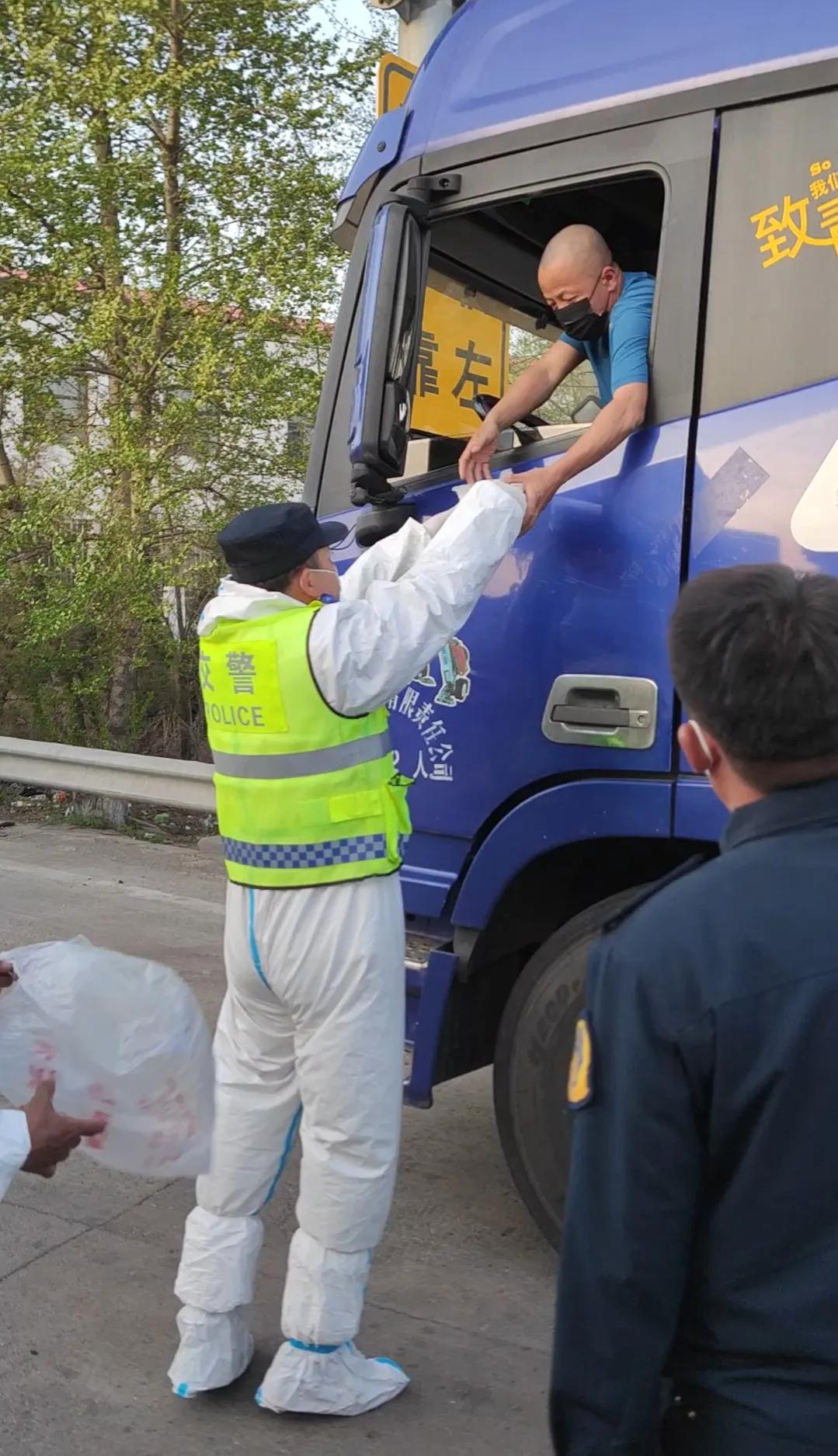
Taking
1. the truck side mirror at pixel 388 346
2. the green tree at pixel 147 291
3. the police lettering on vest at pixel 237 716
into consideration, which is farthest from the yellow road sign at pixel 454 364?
the green tree at pixel 147 291

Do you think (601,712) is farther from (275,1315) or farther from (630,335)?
(275,1315)

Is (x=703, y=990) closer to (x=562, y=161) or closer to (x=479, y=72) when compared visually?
(x=562, y=161)

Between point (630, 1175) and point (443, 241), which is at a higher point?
point (443, 241)

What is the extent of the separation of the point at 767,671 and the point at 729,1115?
0.42m

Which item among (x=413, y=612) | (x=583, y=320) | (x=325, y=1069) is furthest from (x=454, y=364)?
(x=325, y=1069)

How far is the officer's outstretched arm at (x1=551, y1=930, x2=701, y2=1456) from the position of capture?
4.08 ft

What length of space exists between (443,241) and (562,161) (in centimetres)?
49

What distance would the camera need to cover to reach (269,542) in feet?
9.11

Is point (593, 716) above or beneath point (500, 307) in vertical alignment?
beneath

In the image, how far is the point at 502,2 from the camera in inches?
128

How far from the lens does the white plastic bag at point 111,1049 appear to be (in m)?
2.40

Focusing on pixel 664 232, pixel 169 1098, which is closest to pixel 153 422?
pixel 664 232

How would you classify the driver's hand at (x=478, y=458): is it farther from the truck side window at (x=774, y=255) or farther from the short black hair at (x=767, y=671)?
the short black hair at (x=767, y=671)

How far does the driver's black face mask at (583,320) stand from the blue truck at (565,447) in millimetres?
225
